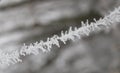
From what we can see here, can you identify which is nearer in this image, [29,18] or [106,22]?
[106,22]

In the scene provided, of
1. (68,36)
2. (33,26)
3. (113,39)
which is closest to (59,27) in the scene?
(33,26)

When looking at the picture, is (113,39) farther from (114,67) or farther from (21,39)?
(21,39)

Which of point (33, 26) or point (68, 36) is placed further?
point (33, 26)

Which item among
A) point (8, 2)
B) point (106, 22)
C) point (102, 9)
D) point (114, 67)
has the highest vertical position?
point (8, 2)

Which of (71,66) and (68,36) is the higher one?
(71,66)

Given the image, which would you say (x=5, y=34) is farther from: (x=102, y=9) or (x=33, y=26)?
(x=102, y=9)

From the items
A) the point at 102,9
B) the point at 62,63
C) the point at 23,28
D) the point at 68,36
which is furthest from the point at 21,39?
the point at 68,36
